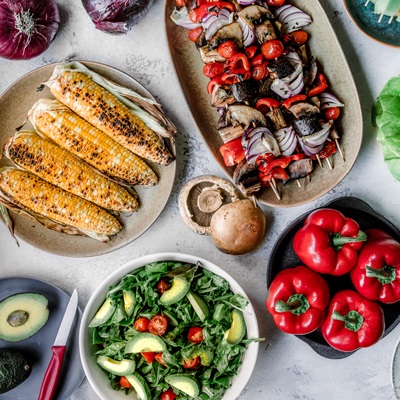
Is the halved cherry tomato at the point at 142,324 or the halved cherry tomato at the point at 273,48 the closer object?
the halved cherry tomato at the point at 273,48

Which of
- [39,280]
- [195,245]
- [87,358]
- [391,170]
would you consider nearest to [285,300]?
[195,245]

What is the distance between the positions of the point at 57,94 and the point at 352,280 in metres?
1.64

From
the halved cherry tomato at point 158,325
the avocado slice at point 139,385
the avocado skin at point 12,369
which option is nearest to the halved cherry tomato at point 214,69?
the halved cherry tomato at point 158,325

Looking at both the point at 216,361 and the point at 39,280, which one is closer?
the point at 216,361

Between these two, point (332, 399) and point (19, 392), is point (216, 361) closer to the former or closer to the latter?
point (332, 399)

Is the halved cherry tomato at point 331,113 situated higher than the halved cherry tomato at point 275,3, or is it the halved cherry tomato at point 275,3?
the halved cherry tomato at point 275,3

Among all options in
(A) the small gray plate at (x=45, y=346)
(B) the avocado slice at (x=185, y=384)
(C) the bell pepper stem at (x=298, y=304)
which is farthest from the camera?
(A) the small gray plate at (x=45, y=346)

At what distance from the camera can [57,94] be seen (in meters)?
2.64

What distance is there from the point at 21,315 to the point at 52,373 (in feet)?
1.10

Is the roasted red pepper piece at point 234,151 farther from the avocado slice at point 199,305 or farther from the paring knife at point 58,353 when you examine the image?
the paring knife at point 58,353

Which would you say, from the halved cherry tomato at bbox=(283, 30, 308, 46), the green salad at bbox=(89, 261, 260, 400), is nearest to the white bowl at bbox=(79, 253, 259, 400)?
the green salad at bbox=(89, 261, 260, 400)

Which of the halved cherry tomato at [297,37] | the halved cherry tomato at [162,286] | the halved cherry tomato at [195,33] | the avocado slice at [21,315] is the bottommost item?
the halved cherry tomato at [162,286]

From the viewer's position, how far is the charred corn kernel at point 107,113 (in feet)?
8.61

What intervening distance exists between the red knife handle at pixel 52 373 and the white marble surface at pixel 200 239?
0.18 meters
